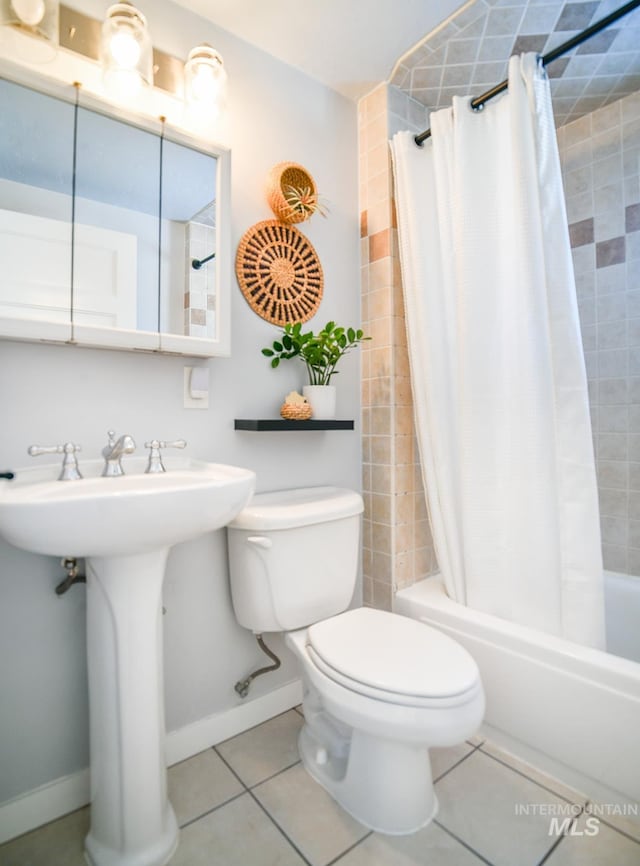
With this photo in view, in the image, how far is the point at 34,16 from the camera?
1.08 meters

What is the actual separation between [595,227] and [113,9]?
1835mm

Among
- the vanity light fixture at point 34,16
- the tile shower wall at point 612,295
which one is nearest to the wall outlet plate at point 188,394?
the vanity light fixture at point 34,16

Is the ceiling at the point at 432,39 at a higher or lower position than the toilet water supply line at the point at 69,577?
higher


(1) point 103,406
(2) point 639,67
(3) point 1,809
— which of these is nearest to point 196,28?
(1) point 103,406

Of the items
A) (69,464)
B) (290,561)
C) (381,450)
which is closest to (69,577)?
(69,464)

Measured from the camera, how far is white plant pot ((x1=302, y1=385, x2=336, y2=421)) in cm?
152

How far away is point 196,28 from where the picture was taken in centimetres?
137

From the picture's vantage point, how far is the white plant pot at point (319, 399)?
152 centimetres

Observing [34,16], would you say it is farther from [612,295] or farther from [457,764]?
[457,764]

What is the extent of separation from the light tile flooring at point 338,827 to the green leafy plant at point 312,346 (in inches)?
48.7

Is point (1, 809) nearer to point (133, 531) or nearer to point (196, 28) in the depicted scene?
point (133, 531)

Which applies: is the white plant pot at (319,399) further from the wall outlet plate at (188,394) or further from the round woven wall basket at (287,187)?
the round woven wall basket at (287,187)

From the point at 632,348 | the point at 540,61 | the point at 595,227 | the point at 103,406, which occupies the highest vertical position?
the point at 540,61

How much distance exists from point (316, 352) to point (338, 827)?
1305mm
